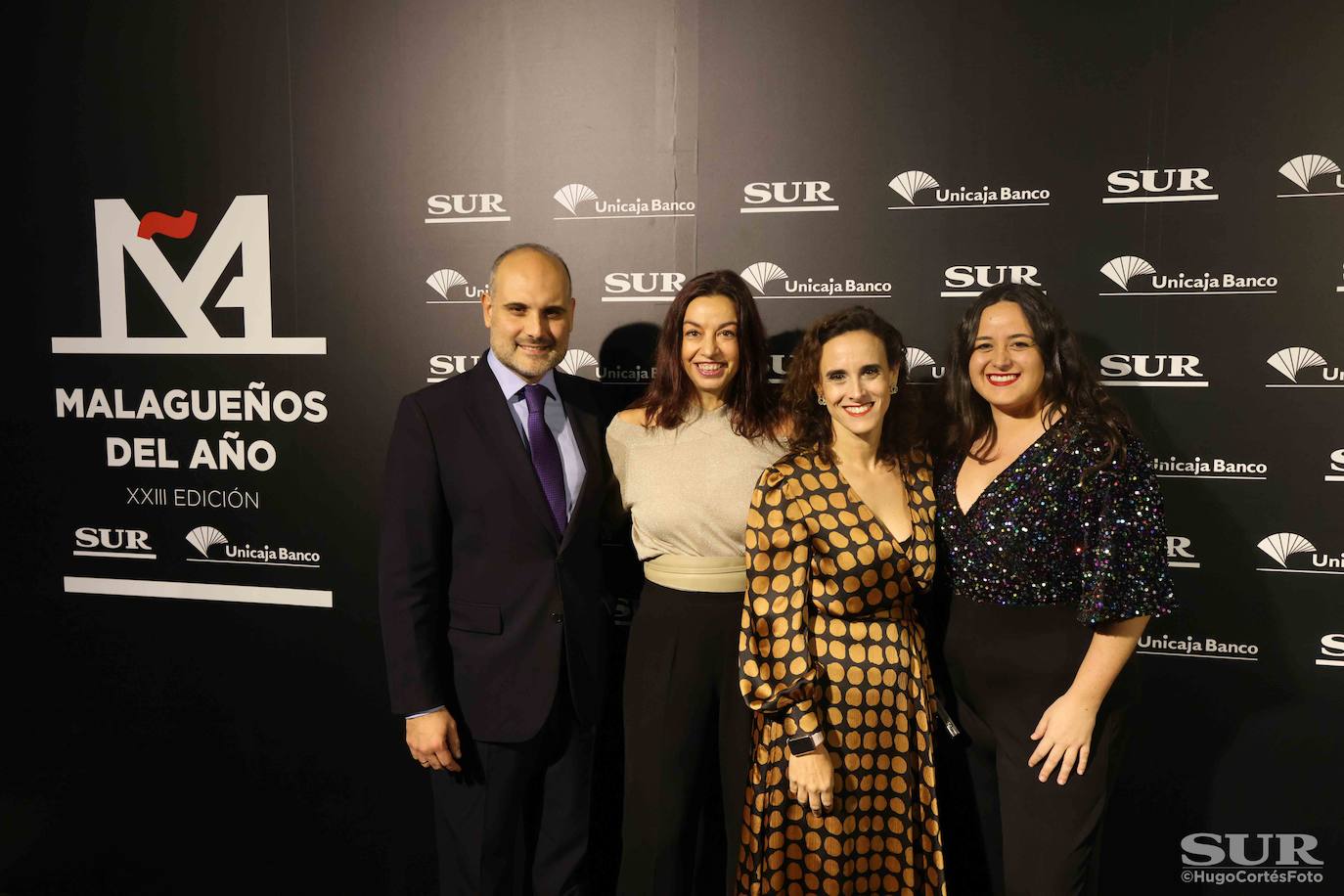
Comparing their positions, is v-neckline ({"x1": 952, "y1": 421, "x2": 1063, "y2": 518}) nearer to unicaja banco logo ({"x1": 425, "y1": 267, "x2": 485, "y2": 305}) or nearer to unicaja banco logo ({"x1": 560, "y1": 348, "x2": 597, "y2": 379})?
unicaja banco logo ({"x1": 560, "y1": 348, "x2": 597, "y2": 379})

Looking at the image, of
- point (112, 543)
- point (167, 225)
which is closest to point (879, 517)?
point (167, 225)

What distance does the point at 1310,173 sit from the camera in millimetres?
2408

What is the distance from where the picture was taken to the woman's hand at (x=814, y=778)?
1.95m

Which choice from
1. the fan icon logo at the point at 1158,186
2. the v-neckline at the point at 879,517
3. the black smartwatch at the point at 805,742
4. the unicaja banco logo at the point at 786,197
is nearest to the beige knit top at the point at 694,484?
the v-neckline at the point at 879,517

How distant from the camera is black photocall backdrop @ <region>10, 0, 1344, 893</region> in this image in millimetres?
2471

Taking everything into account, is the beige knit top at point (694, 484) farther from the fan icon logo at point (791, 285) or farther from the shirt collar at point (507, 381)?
the fan icon logo at point (791, 285)

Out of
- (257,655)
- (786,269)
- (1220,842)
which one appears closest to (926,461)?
(786,269)

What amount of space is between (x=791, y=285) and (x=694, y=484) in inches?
31.2

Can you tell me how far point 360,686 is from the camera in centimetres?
298

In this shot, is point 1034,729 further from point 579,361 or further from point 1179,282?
point 579,361

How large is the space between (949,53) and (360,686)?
2.65 metres

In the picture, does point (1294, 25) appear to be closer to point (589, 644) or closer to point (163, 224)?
point (589, 644)

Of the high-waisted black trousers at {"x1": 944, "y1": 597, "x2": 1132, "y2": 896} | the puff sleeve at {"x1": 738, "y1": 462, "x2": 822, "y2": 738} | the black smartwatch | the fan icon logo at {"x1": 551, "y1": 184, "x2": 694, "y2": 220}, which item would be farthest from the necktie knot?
the high-waisted black trousers at {"x1": 944, "y1": 597, "x2": 1132, "y2": 896}

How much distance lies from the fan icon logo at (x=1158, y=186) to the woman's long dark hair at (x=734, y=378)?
3.59 feet
